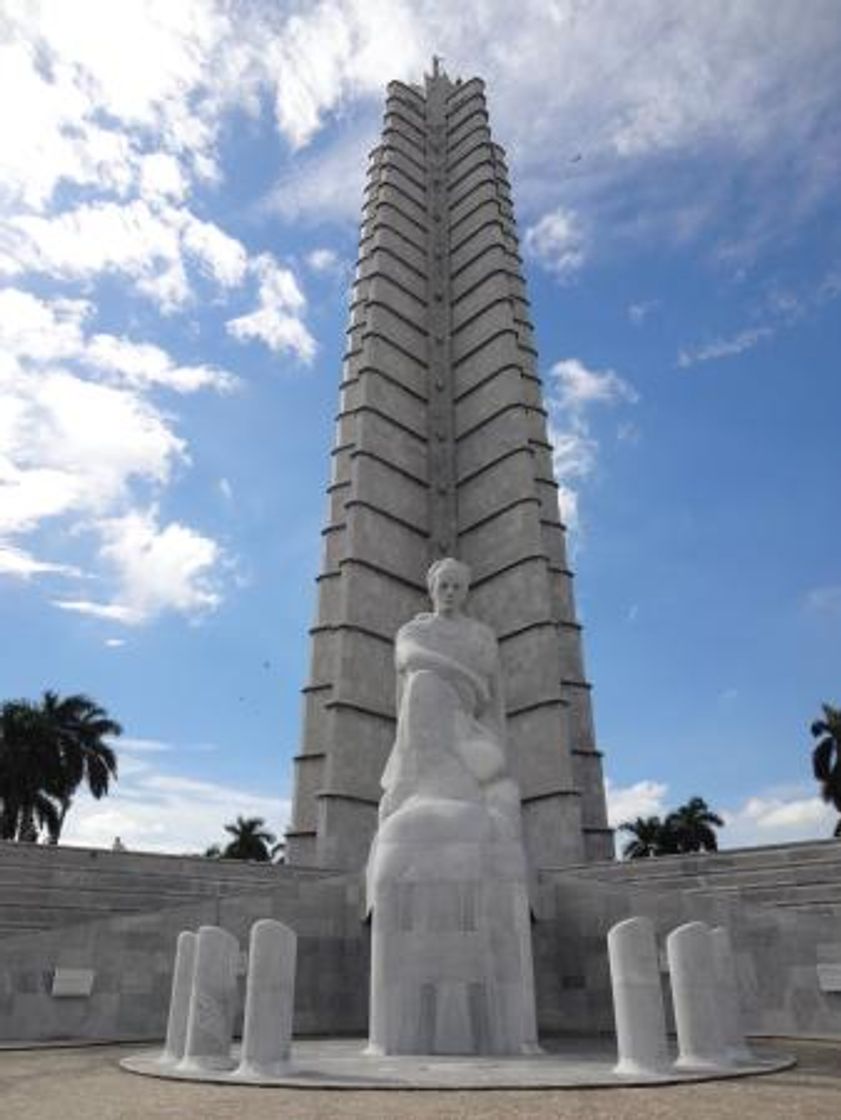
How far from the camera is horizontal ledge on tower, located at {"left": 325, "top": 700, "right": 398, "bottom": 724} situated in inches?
1150

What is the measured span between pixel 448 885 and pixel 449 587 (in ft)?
12.7

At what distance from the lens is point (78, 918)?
14250 mm

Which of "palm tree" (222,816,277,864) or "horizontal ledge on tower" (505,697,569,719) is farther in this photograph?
"palm tree" (222,816,277,864)

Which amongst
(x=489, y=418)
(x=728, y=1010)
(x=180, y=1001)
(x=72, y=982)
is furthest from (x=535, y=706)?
(x=180, y=1001)

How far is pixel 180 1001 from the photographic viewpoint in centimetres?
890

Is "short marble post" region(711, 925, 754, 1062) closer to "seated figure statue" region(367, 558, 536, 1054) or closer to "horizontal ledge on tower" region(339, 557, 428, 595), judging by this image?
"seated figure statue" region(367, 558, 536, 1054)

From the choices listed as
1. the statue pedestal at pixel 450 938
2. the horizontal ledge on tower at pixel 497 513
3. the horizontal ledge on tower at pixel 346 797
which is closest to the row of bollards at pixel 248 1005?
the statue pedestal at pixel 450 938

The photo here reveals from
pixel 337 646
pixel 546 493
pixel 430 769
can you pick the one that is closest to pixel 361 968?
pixel 430 769

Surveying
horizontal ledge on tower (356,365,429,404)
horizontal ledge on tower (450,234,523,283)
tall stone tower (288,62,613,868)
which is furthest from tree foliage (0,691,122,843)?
horizontal ledge on tower (450,234,523,283)

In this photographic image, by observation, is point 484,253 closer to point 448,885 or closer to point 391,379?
point 391,379

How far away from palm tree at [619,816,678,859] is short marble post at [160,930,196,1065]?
52.7 m

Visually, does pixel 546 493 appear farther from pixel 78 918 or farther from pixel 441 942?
pixel 441 942

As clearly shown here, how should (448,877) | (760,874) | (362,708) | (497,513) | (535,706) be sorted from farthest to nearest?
(497,513) → (362,708) → (535,706) → (760,874) → (448,877)

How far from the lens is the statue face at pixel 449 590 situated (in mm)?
11203
